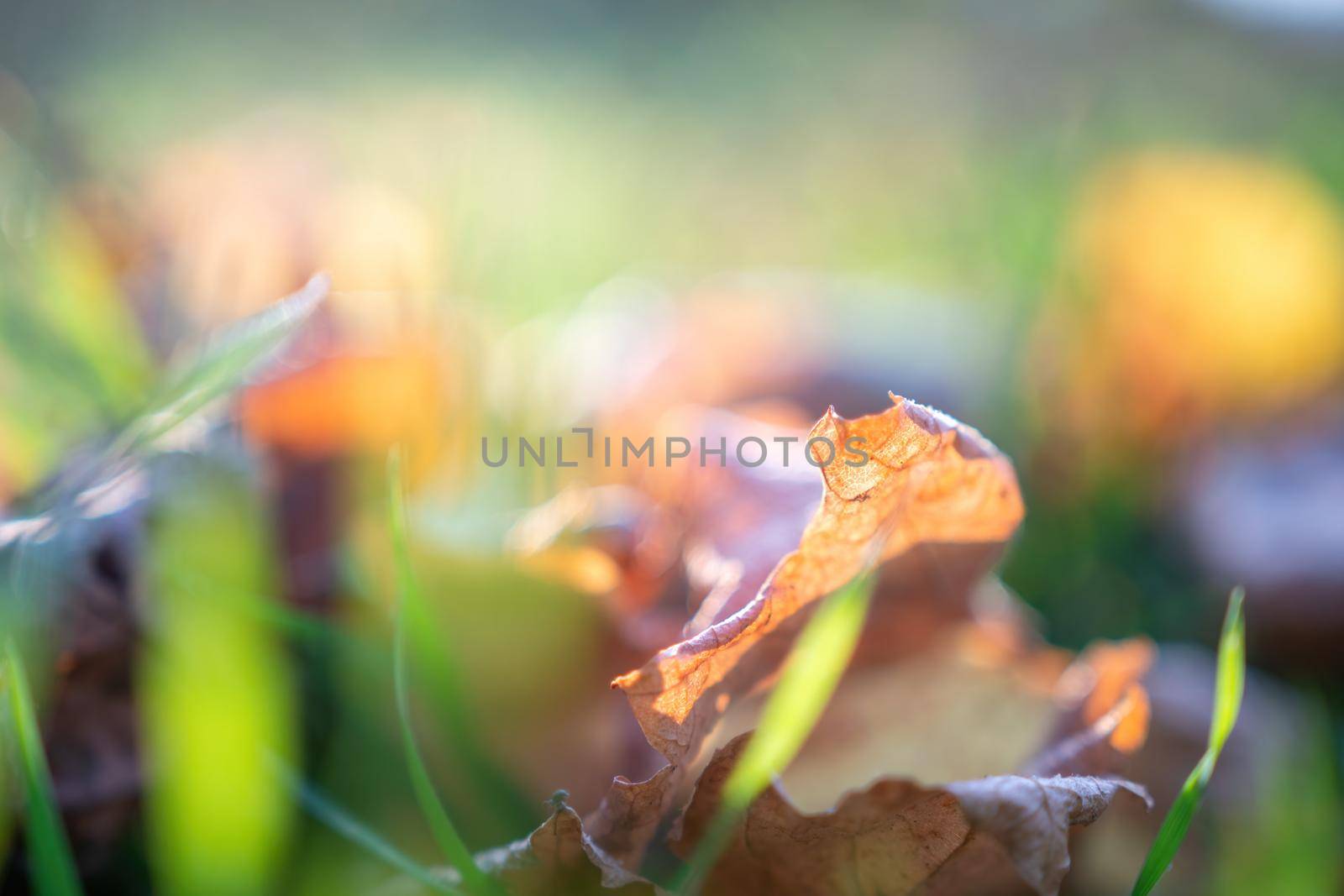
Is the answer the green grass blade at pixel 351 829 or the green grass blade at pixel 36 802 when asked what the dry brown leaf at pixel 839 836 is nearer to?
the green grass blade at pixel 351 829

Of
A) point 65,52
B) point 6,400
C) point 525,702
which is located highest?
point 65,52

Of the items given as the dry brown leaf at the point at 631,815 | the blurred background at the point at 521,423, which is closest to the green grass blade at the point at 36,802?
the blurred background at the point at 521,423

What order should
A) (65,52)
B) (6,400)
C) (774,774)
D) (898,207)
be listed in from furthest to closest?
(65,52) < (898,207) < (6,400) < (774,774)

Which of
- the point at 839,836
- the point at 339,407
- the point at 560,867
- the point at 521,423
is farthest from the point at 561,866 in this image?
the point at 521,423

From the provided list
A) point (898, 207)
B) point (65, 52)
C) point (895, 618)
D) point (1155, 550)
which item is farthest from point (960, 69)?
point (895, 618)

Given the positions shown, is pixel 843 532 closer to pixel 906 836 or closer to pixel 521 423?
pixel 906 836

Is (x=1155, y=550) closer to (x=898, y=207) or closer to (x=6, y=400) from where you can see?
(x=6, y=400)

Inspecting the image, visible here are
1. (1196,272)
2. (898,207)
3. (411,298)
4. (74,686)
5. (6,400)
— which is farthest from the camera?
(898,207)

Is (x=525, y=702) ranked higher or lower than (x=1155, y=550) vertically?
higher
